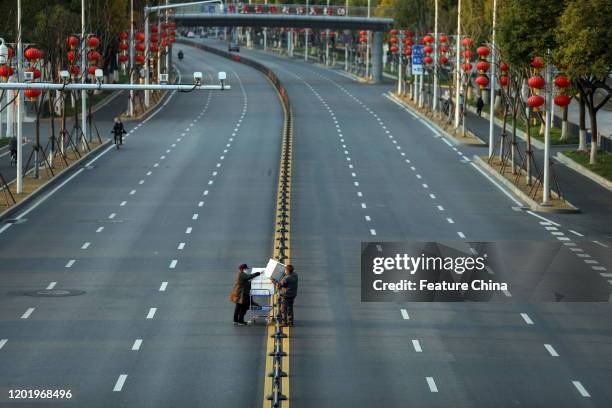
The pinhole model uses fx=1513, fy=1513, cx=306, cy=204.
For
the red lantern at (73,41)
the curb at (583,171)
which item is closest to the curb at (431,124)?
the curb at (583,171)

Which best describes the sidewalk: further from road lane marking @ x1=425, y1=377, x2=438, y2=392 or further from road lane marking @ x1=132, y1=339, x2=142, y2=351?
road lane marking @ x1=425, y1=377, x2=438, y2=392

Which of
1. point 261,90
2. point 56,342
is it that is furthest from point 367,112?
point 56,342

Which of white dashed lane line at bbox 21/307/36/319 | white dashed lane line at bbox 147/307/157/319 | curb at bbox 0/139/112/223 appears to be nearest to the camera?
white dashed lane line at bbox 21/307/36/319

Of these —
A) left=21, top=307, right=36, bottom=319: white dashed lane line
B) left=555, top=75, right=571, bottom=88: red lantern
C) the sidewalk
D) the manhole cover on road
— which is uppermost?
left=555, top=75, right=571, bottom=88: red lantern

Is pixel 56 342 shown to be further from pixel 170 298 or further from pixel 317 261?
pixel 317 261

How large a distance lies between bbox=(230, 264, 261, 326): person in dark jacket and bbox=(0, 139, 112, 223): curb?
21016 millimetres

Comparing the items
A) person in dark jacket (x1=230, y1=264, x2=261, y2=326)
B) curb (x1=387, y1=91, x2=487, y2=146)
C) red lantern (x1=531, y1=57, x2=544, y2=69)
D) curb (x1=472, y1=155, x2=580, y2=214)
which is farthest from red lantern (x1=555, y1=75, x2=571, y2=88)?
person in dark jacket (x1=230, y1=264, x2=261, y2=326)

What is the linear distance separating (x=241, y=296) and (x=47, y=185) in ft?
103

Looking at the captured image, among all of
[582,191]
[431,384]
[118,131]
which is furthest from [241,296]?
[118,131]

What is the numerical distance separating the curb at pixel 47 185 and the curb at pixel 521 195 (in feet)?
65.5

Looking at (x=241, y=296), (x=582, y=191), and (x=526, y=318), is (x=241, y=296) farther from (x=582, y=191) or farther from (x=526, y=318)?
(x=582, y=191)

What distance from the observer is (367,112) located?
110m

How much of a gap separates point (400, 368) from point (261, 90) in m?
105

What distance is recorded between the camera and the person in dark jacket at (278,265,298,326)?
35.9 meters
